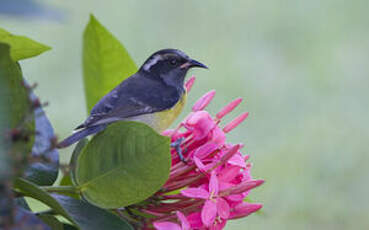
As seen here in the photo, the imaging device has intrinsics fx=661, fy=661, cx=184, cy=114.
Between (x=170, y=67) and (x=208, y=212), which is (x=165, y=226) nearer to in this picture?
(x=208, y=212)

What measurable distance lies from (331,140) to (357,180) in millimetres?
356

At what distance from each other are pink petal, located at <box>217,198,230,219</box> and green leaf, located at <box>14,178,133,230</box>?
0.17 m

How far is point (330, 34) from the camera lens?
5621 mm

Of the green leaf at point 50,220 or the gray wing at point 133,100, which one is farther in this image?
the gray wing at point 133,100

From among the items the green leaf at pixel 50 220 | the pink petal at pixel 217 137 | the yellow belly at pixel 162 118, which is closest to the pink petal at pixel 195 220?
the pink petal at pixel 217 137

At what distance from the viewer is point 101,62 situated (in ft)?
3.98

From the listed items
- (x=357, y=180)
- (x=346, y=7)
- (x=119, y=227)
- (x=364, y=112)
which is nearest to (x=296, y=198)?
(x=357, y=180)

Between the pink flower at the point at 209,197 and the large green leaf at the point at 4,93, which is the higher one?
the large green leaf at the point at 4,93

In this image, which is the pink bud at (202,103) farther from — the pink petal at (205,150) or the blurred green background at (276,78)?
the blurred green background at (276,78)

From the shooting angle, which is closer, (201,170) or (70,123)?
(201,170)

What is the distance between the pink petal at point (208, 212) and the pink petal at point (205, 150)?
83mm

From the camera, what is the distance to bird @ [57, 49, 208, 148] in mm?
1274

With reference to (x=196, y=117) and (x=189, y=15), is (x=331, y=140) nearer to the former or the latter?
(x=189, y=15)

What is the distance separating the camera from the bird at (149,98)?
4.18ft
